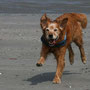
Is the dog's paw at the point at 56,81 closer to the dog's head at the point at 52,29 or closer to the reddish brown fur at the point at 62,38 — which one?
the reddish brown fur at the point at 62,38

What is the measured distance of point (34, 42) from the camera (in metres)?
13.1

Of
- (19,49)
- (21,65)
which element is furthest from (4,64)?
(19,49)

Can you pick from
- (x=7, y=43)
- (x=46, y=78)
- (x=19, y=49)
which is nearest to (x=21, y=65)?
(x=46, y=78)

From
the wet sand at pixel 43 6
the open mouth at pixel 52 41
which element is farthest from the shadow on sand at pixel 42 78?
the wet sand at pixel 43 6

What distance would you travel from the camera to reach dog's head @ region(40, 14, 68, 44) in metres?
8.74

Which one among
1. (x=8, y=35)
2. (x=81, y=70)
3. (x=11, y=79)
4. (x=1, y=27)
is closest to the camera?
(x=11, y=79)

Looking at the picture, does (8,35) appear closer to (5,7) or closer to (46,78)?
(46,78)

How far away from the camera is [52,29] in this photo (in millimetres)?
8867

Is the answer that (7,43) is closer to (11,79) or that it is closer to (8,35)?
(8,35)

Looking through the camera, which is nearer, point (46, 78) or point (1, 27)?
point (46, 78)

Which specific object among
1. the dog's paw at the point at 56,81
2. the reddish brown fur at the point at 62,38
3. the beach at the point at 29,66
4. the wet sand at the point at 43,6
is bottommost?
the wet sand at the point at 43,6

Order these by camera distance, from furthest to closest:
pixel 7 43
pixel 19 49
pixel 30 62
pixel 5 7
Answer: pixel 5 7 → pixel 7 43 → pixel 19 49 → pixel 30 62

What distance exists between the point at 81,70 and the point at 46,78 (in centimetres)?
89

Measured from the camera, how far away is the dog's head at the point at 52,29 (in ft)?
28.7
